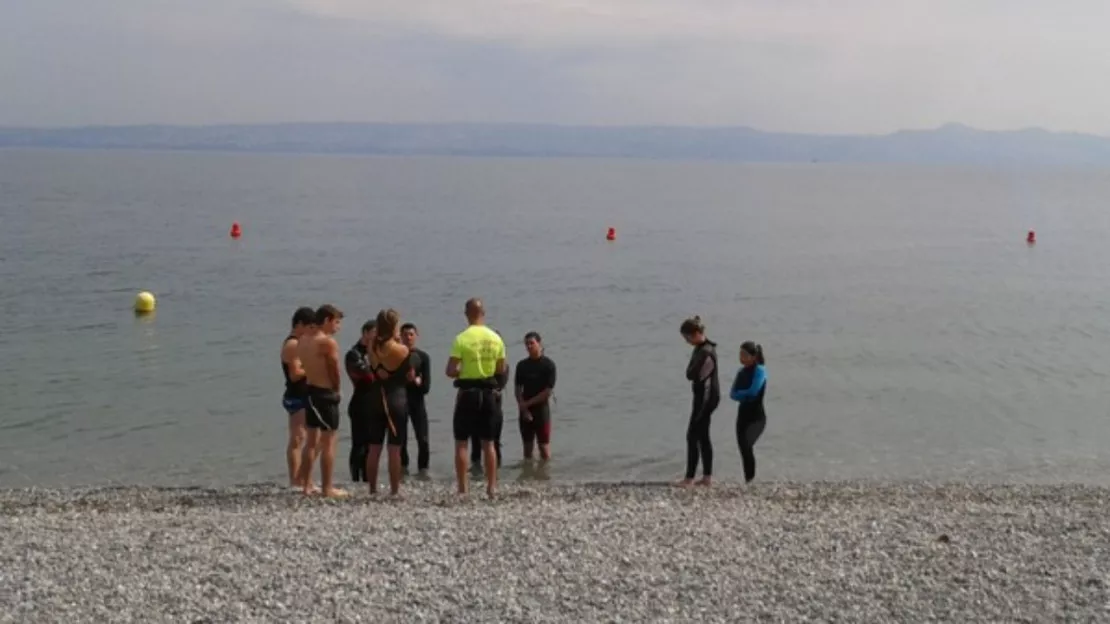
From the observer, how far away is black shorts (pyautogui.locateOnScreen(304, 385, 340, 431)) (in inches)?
420

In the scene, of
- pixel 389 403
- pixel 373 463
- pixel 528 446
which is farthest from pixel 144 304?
pixel 389 403

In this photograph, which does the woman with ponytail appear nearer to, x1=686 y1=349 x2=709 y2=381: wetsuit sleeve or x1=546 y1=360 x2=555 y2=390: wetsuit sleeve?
x1=546 y1=360 x2=555 y2=390: wetsuit sleeve

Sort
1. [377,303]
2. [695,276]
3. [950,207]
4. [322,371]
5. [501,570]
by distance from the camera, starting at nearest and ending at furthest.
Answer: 1. [501,570]
2. [322,371]
3. [377,303]
4. [695,276]
5. [950,207]

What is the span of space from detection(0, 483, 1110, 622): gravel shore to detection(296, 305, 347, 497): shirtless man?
0.57 meters

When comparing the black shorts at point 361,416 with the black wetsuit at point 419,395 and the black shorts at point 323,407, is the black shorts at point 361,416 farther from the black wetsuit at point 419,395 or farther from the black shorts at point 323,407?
the black wetsuit at point 419,395

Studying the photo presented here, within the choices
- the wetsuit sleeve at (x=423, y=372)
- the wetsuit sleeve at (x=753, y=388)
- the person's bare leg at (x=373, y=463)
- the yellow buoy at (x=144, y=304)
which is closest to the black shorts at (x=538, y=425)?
the wetsuit sleeve at (x=423, y=372)

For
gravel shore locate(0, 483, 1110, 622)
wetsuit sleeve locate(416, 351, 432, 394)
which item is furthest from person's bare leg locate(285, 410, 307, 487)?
wetsuit sleeve locate(416, 351, 432, 394)

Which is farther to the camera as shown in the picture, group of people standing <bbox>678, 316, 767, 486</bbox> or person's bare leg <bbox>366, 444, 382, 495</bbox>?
group of people standing <bbox>678, 316, 767, 486</bbox>

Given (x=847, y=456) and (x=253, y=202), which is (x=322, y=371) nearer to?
(x=847, y=456)

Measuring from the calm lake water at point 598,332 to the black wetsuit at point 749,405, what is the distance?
1.92 meters

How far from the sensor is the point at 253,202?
8362cm

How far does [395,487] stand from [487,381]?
1.52 metres

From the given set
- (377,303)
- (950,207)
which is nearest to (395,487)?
(377,303)

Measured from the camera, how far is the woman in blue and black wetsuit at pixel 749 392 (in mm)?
12227
